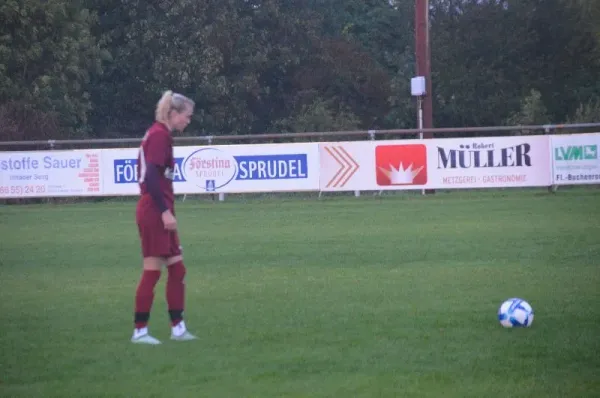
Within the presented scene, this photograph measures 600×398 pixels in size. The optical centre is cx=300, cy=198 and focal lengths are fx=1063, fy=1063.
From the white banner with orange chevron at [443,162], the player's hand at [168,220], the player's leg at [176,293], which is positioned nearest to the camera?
the player's hand at [168,220]

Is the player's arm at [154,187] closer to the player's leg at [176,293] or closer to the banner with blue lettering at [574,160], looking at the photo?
the player's leg at [176,293]

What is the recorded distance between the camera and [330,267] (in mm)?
12531

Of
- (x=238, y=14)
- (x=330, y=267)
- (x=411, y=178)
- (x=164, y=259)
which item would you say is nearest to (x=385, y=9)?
(x=238, y=14)

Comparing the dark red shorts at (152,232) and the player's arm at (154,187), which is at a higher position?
the player's arm at (154,187)

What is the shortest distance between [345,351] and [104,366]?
5.50ft

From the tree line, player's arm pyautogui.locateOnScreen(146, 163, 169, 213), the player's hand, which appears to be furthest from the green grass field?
the tree line

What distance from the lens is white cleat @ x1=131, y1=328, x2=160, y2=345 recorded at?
8.02 m

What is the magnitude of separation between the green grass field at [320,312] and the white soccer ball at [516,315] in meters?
0.08

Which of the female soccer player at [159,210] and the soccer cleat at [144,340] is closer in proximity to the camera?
the female soccer player at [159,210]

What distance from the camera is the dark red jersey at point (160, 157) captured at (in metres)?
7.83

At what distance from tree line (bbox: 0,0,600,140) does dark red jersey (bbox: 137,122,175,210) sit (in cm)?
3582

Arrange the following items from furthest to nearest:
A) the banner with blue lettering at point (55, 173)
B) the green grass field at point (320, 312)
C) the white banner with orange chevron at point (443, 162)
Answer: the banner with blue lettering at point (55, 173) < the white banner with orange chevron at point (443, 162) < the green grass field at point (320, 312)

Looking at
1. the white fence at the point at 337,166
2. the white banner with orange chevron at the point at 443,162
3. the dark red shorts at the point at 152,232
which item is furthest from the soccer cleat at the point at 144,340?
the white banner with orange chevron at the point at 443,162

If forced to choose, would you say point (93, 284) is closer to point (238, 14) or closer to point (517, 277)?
point (517, 277)
